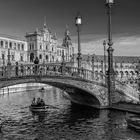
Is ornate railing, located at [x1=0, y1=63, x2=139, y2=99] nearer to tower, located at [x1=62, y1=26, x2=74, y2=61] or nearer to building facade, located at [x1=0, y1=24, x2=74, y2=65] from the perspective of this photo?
building facade, located at [x1=0, y1=24, x2=74, y2=65]

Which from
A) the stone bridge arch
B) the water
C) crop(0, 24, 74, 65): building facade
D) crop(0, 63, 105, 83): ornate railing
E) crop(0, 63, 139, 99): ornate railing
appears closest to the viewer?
the water

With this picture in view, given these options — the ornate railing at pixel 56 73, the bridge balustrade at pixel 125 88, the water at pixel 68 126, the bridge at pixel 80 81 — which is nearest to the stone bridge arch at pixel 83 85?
the bridge at pixel 80 81

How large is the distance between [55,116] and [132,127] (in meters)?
9.52

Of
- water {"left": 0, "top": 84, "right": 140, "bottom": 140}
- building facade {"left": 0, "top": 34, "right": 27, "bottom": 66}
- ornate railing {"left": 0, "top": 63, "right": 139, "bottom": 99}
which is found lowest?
water {"left": 0, "top": 84, "right": 140, "bottom": 140}

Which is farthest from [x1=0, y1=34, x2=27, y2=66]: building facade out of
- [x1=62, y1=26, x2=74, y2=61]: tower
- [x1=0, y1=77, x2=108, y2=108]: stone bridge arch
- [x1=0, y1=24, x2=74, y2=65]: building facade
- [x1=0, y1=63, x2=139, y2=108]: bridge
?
[x1=0, y1=77, x2=108, y2=108]: stone bridge arch

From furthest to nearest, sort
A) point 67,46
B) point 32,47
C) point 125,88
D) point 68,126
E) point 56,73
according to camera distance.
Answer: point 67,46 → point 32,47 → point 125,88 → point 56,73 → point 68,126

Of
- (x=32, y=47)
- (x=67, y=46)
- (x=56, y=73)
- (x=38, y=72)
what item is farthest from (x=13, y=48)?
(x=38, y=72)

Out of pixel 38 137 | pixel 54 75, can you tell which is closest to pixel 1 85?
pixel 54 75

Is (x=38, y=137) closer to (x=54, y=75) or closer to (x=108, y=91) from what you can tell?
(x=54, y=75)

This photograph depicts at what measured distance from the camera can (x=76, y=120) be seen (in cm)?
2545

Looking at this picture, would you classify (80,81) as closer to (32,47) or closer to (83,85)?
(83,85)

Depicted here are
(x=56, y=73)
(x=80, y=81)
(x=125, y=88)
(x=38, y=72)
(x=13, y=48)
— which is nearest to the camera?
(x=38, y=72)

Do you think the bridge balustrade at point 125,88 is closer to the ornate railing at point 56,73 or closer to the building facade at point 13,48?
the ornate railing at point 56,73

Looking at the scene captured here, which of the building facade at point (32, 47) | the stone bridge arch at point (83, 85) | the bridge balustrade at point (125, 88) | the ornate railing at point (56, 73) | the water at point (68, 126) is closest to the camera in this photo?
the water at point (68, 126)
